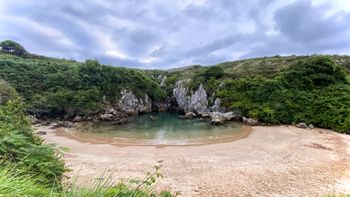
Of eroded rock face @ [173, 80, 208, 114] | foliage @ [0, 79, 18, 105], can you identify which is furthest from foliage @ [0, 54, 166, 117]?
foliage @ [0, 79, 18, 105]

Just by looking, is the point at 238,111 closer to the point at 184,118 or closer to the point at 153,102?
the point at 184,118

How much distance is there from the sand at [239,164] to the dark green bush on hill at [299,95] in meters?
6.81

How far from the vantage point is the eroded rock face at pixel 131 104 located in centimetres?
5188

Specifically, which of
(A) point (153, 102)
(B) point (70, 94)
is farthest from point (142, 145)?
(A) point (153, 102)

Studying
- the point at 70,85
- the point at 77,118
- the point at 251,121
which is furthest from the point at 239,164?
the point at 70,85

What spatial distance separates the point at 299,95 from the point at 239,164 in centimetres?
2449

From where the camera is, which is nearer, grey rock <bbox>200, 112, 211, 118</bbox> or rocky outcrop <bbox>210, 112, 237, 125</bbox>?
rocky outcrop <bbox>210, 112, 237, 125</bbox>

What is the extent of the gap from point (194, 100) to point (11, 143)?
44207 millimetres

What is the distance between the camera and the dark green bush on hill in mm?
31158

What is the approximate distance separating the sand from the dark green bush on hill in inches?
268

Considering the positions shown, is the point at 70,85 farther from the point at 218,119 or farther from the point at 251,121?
the point at 251,121

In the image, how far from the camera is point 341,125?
2742cm

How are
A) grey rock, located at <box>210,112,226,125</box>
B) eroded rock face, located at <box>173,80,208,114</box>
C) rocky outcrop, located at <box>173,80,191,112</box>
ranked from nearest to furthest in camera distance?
grey rock, located at <box>210,112,226,125</box>, eroded rock face, located at <box>173,80,208,114</box>, rocky outcrop, located at <box>173,80,191,112</box>

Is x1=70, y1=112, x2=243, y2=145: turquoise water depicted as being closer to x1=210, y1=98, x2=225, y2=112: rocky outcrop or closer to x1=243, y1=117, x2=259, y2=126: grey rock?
x1=243, y1=117, x2=259, y2=126: grey rock
